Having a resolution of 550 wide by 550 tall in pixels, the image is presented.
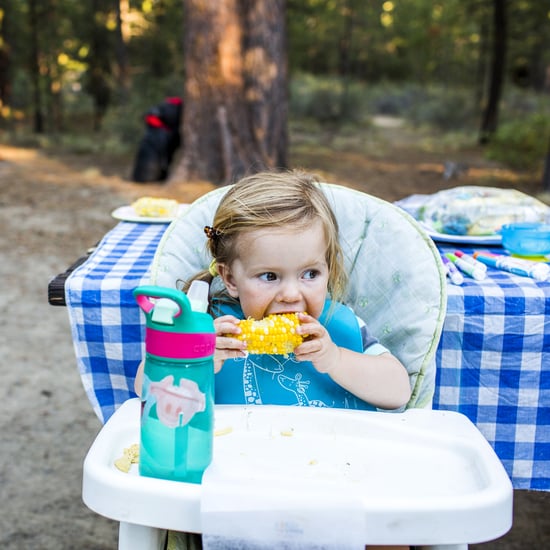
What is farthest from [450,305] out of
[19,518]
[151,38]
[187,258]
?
[151,38]

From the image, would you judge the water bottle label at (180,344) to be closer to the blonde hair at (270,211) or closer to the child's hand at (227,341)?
the child's hand at (227,341)

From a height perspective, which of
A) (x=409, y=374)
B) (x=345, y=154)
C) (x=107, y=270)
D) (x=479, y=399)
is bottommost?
(x=345, y=154)

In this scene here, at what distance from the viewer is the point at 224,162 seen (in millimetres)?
7371

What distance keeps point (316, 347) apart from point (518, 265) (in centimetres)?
90

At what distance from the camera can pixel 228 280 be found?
1616 millimetres

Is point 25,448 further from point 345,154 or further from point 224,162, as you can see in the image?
point 345,154

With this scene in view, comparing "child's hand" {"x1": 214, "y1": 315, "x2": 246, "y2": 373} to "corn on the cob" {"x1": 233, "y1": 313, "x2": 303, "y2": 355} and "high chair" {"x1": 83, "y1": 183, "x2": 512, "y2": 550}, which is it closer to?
"corn on the cob" {"x1": 233, "y1": 313, "x2": 303, "y2": 355}

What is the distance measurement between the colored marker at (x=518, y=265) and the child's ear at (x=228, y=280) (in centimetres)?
89

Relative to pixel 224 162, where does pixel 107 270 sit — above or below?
above

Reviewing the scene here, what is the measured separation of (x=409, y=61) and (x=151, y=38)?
21.5 m

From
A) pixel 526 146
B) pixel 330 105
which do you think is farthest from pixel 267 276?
pixel 330 105

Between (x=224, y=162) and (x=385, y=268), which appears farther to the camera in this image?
(x=224, y=162)

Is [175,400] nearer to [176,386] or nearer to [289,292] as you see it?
[176,386]

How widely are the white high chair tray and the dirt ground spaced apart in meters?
1.30
